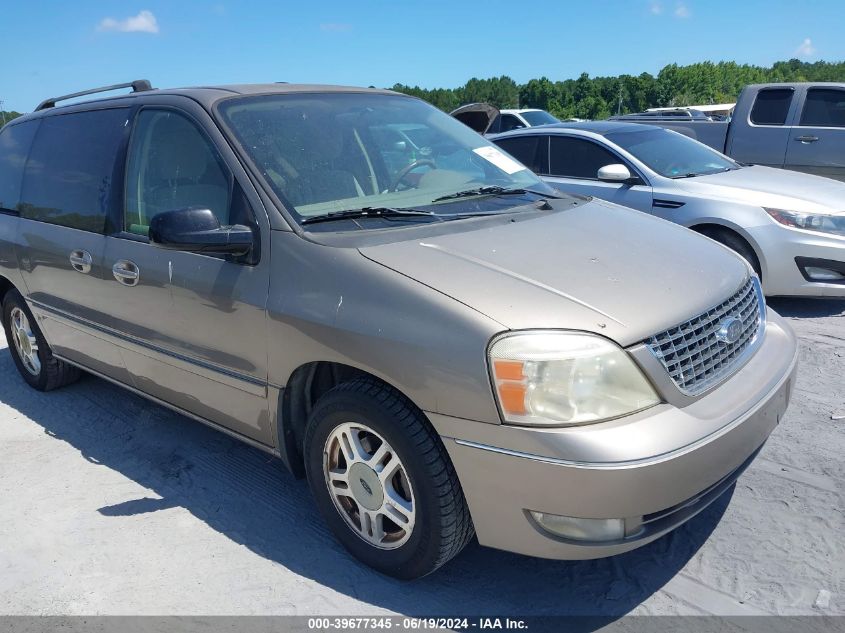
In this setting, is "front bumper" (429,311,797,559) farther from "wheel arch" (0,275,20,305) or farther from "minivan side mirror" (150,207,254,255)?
"wheel arch" (0,275,20,305)

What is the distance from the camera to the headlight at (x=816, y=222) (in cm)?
542

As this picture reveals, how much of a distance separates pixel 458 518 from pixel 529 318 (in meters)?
0.73

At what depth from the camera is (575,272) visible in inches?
98.3

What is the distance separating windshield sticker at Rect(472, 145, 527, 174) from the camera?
3.70 metres

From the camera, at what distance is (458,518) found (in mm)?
2375

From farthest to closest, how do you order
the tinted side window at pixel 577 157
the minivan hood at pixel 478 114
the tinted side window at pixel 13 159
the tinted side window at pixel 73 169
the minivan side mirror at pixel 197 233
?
the tinted side window at pixel 577 157 < the minivan hood at pixel 478 114 < the tinted side window at pixel 13 159 < the tinted side window at pixel 73 169 < the minivan side mirror at pixel 197 233

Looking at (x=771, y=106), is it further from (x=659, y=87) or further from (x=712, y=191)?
(x=659, y=87)

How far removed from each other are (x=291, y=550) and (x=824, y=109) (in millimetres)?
9107

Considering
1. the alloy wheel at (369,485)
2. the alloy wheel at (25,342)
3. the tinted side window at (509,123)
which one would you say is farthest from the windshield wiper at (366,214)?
the tinted side window at (509,123)

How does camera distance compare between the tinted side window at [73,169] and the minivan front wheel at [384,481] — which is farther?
the tinted side window at [73,169]

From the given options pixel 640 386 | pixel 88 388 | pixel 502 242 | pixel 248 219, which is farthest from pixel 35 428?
pixel 640 386

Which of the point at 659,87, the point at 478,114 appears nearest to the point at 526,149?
the point at 478,114

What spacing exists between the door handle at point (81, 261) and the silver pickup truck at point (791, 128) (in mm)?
8410

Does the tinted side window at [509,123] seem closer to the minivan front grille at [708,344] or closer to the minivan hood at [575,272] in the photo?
the minivan hood at [575,272]
